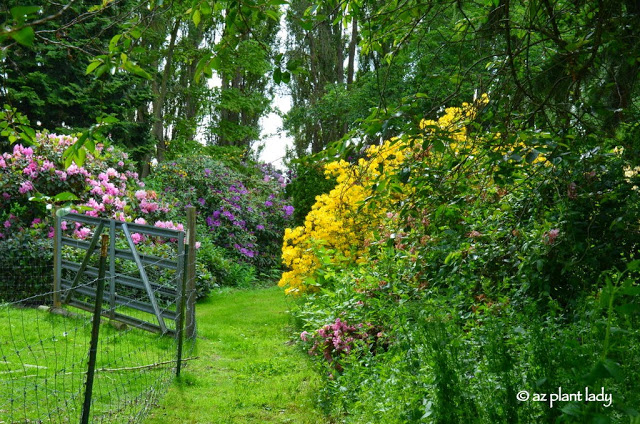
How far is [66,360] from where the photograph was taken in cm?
561

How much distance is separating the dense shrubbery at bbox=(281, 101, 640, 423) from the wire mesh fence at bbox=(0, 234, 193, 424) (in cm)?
161

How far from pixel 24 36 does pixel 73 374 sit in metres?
4.25

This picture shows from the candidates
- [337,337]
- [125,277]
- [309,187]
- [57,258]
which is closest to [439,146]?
[337,337]

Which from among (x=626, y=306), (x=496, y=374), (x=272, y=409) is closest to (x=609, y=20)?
(x=496, y=374)

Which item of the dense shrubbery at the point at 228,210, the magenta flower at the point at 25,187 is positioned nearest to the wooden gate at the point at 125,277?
the magenta flower at the point at 25,187

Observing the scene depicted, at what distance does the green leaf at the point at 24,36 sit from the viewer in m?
1.48

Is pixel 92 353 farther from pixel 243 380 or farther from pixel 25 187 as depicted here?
pixel 25 187

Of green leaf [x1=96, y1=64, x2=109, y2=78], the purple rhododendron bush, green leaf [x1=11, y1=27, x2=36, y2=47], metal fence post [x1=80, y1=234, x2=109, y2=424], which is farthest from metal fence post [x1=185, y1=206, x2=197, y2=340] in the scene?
green leaf [x1=11, y1=27, x2=36, y2=47]

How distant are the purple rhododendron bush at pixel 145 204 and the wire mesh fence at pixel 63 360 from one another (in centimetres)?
37

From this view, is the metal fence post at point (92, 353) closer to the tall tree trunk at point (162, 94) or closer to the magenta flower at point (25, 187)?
the magenta flower at point (25, 187)

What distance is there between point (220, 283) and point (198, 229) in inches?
68.9

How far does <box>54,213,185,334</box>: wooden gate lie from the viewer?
6887 mm

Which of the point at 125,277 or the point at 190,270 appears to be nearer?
the point at 190,270

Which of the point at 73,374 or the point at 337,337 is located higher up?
the point at 337,337
